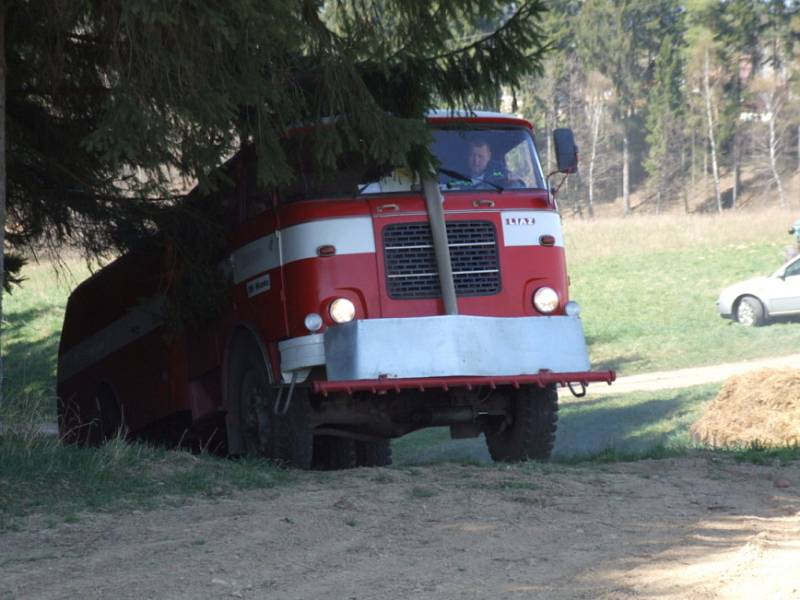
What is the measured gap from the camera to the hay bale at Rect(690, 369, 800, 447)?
12.7m

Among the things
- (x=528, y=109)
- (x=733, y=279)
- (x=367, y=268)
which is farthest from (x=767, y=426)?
(x=528, y=109)

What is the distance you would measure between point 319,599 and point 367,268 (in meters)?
4.29

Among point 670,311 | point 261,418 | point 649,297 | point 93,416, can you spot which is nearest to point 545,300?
point 261,418

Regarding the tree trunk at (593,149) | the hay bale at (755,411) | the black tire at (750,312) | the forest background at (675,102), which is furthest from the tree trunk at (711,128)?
the hay bale at (755,411)

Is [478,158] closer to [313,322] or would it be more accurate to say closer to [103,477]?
[313,322]

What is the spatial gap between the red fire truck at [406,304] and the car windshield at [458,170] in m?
0.01

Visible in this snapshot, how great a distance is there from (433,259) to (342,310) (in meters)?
0.81

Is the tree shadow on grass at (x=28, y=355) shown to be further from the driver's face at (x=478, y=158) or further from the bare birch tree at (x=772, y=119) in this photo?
the bare birch tree at (x=772, y=119)

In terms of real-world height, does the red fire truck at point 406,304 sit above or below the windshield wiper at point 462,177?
below

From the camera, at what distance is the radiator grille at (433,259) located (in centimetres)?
936

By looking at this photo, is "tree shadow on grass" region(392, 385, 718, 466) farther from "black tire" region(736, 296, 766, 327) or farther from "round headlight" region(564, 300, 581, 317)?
"black tire" region(736, 296, 766, 327)

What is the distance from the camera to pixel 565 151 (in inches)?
404

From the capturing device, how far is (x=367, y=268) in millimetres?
9289

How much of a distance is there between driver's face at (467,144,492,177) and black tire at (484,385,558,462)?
177 cm
